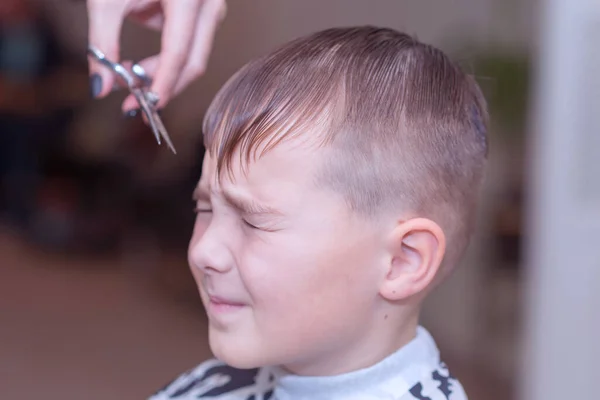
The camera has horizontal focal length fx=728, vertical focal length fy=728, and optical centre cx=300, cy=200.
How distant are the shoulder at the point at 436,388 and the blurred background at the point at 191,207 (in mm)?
350

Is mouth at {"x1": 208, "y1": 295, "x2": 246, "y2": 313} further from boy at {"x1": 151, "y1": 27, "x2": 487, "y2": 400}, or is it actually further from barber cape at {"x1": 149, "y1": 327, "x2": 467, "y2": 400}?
barber cape at {"x1": 149, "y1": 327, "x2": 467, "y2": 400}

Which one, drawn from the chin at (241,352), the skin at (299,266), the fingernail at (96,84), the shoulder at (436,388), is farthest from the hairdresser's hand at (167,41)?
the shoulder at (436,388)

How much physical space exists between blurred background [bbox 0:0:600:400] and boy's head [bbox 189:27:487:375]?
22 cm

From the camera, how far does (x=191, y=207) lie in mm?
2512

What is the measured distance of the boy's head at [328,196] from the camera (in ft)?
1.98

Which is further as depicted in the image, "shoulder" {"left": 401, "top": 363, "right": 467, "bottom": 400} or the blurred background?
the blurred background

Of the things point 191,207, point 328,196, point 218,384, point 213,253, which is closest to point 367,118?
point 328,196

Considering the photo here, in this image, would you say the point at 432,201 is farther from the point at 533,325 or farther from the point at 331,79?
the point at 533,325

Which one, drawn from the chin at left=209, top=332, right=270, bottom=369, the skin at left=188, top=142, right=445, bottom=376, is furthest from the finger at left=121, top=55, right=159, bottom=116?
the chin at left=209, top=332, right=270, bottom=369

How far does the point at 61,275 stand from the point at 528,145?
189cm

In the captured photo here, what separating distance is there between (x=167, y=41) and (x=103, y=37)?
60 mm

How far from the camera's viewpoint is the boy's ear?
628 mm

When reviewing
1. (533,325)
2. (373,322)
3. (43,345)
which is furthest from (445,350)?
(373,322)

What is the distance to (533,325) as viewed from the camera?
5.17 ft
